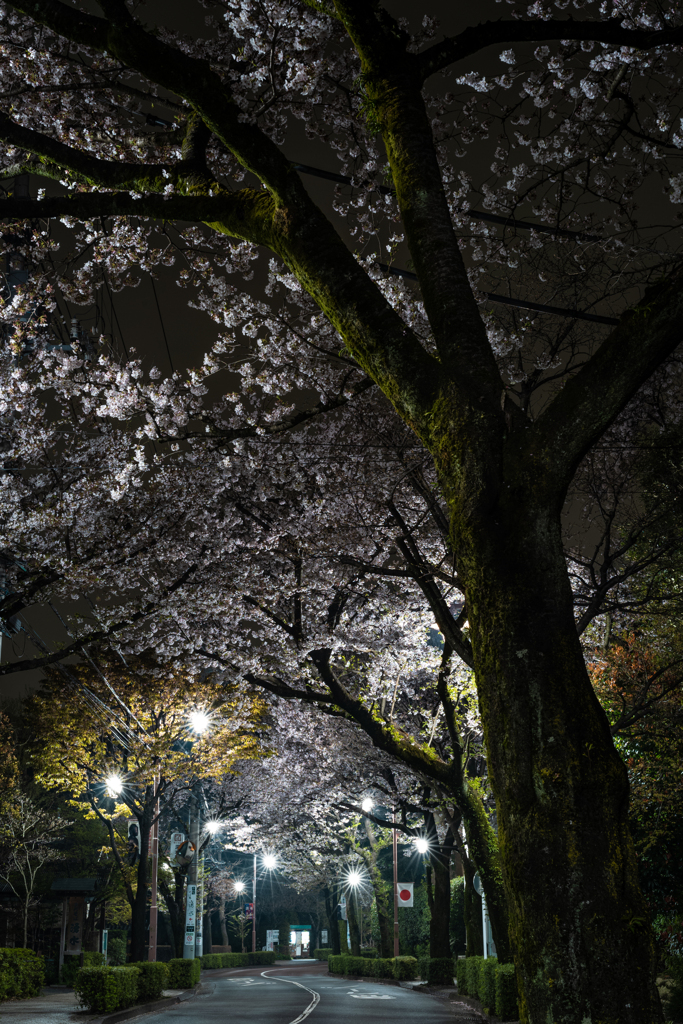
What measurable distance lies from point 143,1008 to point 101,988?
2.71 metres

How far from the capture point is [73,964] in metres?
29.9

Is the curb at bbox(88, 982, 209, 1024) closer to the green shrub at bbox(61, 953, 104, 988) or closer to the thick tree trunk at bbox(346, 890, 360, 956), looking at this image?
the green shrub at bbox(61, 953, 104, 988)

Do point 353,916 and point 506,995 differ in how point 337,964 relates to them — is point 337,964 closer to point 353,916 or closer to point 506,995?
point 353,916

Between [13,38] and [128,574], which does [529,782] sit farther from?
[128,574]

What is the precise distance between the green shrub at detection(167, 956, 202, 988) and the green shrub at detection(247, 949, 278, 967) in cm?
3549

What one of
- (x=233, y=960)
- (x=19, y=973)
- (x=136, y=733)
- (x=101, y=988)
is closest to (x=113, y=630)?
(x=101, y=988)

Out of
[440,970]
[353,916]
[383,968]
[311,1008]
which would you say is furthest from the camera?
[353,916]

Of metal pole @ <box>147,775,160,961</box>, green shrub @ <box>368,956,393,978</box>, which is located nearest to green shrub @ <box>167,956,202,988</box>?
metal pole @ <box>147,775,160,961</box>

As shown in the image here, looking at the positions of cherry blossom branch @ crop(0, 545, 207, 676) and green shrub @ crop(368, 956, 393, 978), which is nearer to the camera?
cherry blossom branch @ crop(0, 545, 207, 676)

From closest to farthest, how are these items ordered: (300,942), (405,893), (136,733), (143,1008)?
(143,1008) < (136,733) < (405,893) < (300,942)

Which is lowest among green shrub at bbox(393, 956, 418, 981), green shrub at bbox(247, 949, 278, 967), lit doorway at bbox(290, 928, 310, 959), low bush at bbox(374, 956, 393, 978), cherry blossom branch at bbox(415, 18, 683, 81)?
lit doorway at bbox(290, 928, 310, 959)

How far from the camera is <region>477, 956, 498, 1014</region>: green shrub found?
15156mm

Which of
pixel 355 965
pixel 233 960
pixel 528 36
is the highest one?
pixel 528 36

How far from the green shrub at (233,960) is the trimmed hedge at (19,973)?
28968mm
